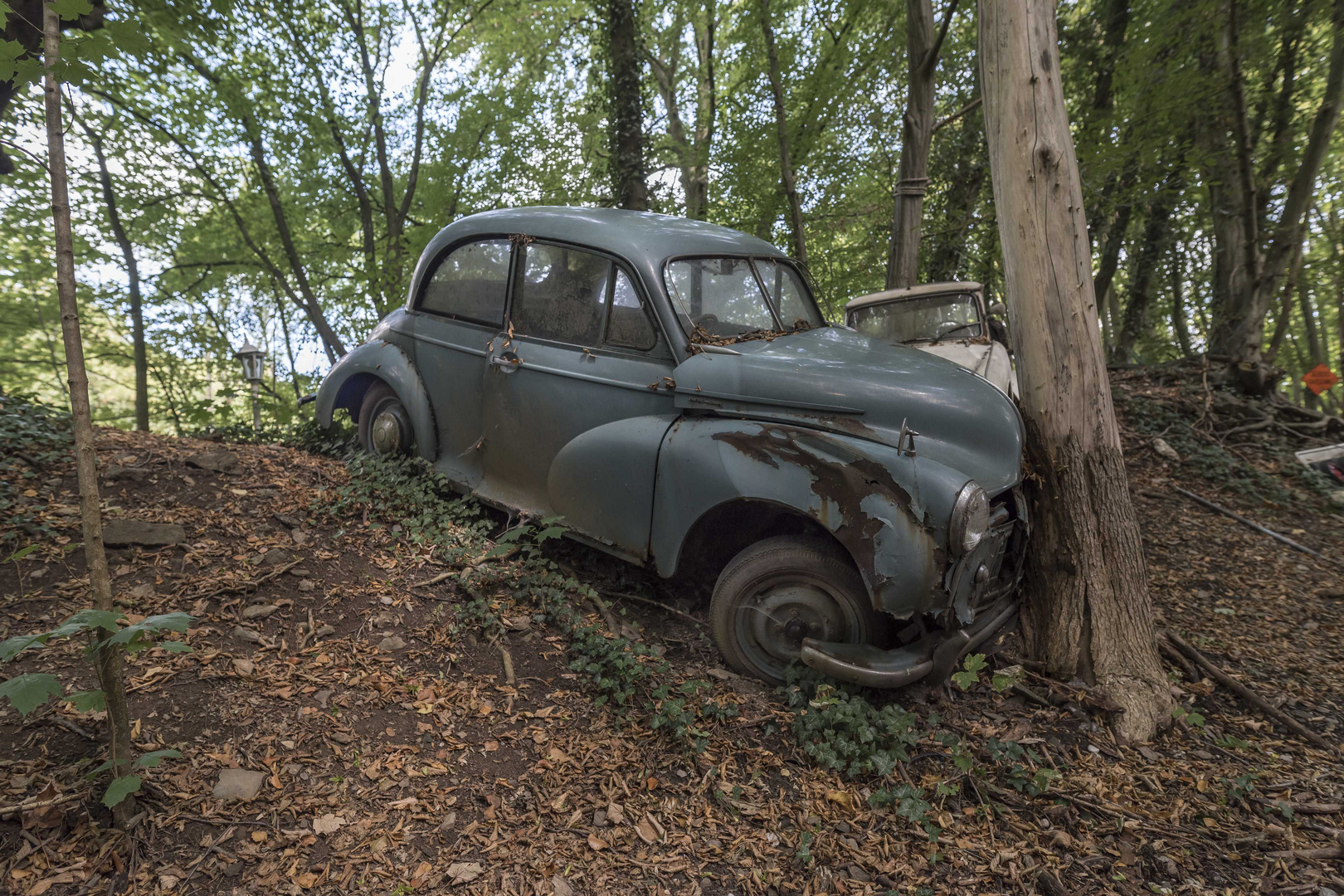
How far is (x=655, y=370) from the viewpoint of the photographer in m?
3.69

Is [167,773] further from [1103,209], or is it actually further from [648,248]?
[1103,209]

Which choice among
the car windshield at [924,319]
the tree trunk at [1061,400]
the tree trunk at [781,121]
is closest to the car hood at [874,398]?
the tree trunk at [1061,400]

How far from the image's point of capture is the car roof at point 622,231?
12.8 ft

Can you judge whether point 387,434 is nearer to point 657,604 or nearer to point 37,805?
point 657,604

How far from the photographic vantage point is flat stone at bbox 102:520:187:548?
3.46m

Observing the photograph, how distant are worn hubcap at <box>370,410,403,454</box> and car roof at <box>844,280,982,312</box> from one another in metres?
4.93

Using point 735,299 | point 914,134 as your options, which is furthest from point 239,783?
point 914,134

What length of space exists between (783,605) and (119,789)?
2.47 metres

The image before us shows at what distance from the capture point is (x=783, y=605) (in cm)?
330

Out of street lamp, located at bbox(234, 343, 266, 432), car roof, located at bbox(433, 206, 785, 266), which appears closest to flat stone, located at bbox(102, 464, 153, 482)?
car roof, located at bbox(433, 206, 785, 266)

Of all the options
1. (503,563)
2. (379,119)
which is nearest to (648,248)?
(503,563)

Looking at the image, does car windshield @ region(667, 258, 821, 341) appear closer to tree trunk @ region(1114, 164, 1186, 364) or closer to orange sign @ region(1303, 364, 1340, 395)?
tree trunk @ region(1114, 164, 1186, 364)

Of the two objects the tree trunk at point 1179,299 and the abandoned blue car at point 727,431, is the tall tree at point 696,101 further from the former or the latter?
the tree trunk at point 1179,299

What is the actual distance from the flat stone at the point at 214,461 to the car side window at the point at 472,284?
159cm
